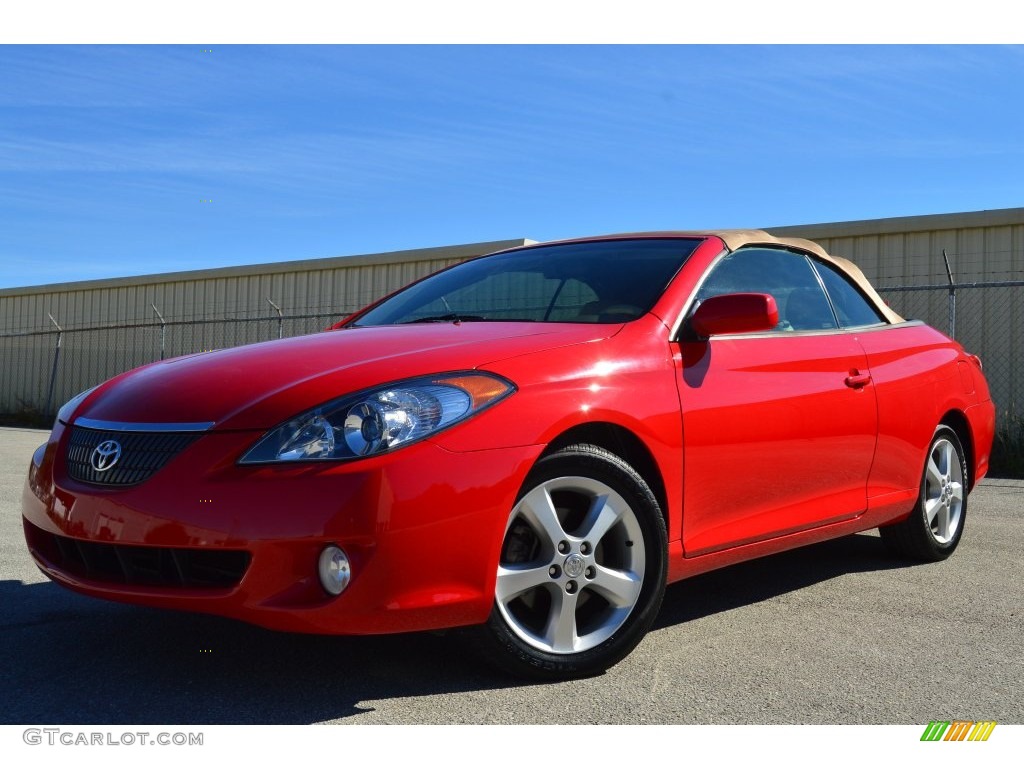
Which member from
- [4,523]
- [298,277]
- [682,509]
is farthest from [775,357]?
[298,277]

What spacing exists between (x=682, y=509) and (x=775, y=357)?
0.81 metres

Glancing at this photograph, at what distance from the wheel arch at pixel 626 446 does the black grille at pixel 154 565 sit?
995 mm

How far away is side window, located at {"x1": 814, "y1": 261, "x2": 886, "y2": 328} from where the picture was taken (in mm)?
4742

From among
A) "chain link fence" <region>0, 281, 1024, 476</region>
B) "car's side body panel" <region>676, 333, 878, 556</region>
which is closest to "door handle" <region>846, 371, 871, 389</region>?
"car's side body panel" <region>676, 333, 878, 556</region>

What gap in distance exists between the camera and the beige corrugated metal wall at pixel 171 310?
17.6 metres

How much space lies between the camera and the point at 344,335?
3662 millimetres

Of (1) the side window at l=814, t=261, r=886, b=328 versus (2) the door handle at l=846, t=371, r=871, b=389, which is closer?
(2) the door handle at l=846, t=371, r=871, b=389

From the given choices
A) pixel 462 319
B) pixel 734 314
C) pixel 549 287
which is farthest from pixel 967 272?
pixel 462 319

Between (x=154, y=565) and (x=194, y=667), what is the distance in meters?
0.49

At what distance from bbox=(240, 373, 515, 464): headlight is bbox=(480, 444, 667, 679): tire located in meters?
0.33

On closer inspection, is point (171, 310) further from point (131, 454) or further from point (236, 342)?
point (131, 454)

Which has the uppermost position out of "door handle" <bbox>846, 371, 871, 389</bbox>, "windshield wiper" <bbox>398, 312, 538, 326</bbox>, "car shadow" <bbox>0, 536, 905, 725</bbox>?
"windshield wiper" <bbox>398, 312, 538, 326</bbox>
